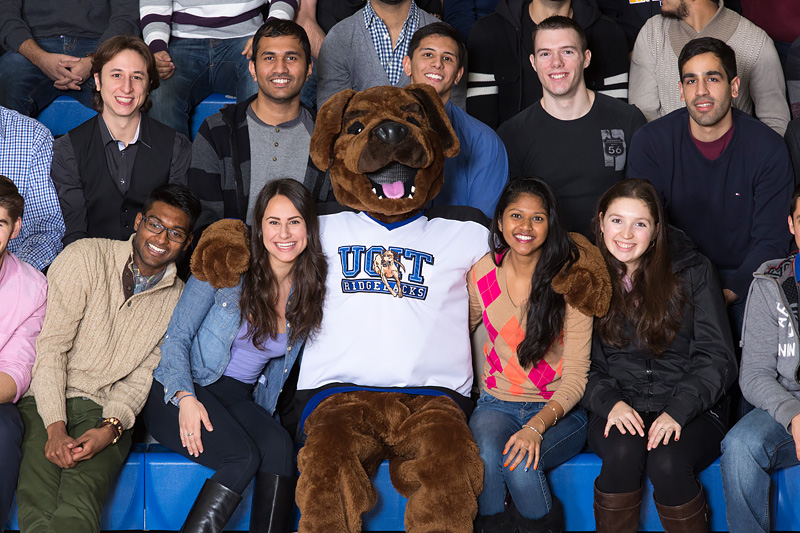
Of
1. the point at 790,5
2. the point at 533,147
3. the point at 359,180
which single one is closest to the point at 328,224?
the point at 359,180

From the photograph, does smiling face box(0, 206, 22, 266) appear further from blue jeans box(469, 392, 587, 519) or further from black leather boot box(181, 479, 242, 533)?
blue jeans box(469, 392, 587, 519)

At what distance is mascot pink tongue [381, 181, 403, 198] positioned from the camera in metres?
2.59

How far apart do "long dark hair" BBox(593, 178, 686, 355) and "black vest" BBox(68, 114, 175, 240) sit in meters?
1.77

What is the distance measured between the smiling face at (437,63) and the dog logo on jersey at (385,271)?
86 cm

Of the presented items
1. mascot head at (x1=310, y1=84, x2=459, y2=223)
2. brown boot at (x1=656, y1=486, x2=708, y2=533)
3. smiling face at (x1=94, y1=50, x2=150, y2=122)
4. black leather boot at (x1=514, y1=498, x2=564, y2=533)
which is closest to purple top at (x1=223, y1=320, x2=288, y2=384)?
mascot head at (x1=310, y1=84, x2=459, y2=223)

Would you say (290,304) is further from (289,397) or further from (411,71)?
(411,71)

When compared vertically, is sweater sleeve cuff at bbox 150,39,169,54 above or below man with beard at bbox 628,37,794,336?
above

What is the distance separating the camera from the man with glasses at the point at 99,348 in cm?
247

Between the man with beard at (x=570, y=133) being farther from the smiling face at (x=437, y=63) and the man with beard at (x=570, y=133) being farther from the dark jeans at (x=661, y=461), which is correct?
the dark jeans at (x=661, y=461)

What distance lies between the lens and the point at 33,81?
3.92m

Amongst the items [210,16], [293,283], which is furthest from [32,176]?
[293,283]

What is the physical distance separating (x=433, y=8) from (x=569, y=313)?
2.27 meters

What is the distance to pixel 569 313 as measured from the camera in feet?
8.55

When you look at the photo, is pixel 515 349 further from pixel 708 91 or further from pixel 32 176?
Answer: pixel 32 176
